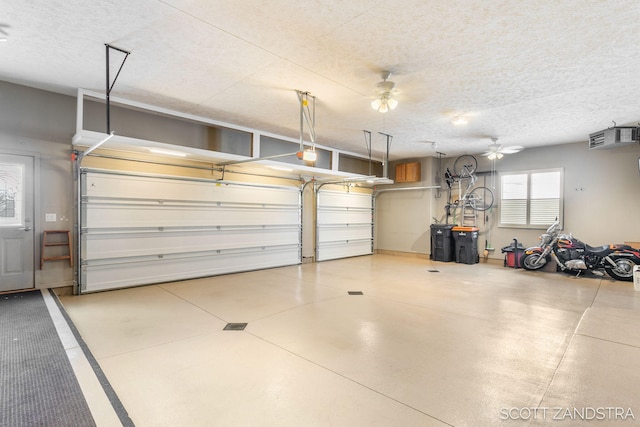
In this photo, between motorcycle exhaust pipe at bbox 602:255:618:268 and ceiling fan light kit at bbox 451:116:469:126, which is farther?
motorcycle exhaust pipe at bbox 602:255:618:268

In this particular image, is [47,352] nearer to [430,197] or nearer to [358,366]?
[358,366]

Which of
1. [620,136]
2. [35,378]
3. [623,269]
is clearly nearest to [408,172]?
[620,136]

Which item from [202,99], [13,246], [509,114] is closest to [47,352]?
[13,246]

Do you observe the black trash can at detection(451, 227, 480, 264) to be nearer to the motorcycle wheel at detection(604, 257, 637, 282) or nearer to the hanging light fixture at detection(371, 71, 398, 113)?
the motorcycle wheel at detection(604, 257, 637, 282)

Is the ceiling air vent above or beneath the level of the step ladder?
above

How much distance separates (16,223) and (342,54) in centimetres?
482

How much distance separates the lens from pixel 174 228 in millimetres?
5621

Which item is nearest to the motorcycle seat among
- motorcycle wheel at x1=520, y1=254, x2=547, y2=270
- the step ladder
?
motorcycle wheel at x1=520, y1=254, x2=547, y2=270

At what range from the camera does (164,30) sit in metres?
2.76

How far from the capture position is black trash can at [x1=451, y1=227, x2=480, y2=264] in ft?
25.7

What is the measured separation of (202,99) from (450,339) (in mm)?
4412

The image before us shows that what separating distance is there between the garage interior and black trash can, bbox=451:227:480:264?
0.16m

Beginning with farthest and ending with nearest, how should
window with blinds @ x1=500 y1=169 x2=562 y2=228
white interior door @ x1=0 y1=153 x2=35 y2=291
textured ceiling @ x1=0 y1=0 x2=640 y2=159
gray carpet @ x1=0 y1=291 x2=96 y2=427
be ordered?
window with blinds @ x1=500 y1=169 x2=562 y2=228 → white interior door @ x1=0 y1=153 x2=35 y2=291 → textured ceiling @ x1=0 y1=0 x2=640 y2=159 → gray carpet @ x1=0 y1=291 x2=96 y2=427

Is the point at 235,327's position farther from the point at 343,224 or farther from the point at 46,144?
the point at 343,224
